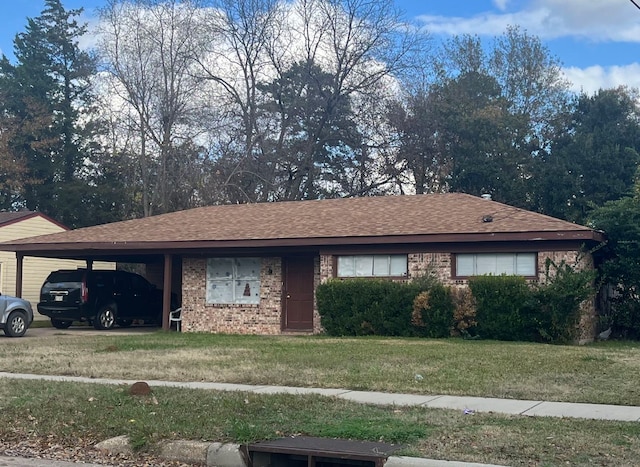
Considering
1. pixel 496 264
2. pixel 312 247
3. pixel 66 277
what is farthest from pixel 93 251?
pixel 496 264

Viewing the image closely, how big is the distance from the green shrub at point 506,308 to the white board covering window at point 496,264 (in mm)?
660

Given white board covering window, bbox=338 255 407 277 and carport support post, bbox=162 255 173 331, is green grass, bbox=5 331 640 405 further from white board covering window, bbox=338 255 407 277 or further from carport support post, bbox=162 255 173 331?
carport support post, bbox=162 255 173 331

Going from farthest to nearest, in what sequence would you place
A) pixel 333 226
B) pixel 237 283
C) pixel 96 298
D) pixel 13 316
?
pixel 96 298, pixel 237 283, pixel 333 226, pixel 13 316

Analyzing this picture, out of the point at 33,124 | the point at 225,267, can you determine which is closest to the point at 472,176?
the point at 225,267

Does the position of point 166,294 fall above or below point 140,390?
above

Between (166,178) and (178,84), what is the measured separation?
17.1 feet

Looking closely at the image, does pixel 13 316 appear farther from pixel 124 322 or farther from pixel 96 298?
pixel 124 322

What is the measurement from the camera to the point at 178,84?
43125 millimetres

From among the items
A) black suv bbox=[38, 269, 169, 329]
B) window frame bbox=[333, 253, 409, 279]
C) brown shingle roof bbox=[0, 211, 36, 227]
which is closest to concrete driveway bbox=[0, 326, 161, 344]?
black suv bbox=[38, 269, 169, 329]

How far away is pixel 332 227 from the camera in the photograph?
76.7 feet

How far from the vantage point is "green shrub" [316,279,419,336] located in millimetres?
21062

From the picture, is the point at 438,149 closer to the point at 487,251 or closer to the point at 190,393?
the point at 487,251

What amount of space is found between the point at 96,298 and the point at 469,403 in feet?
58.1

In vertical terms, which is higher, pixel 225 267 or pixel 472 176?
pixel 472 176
